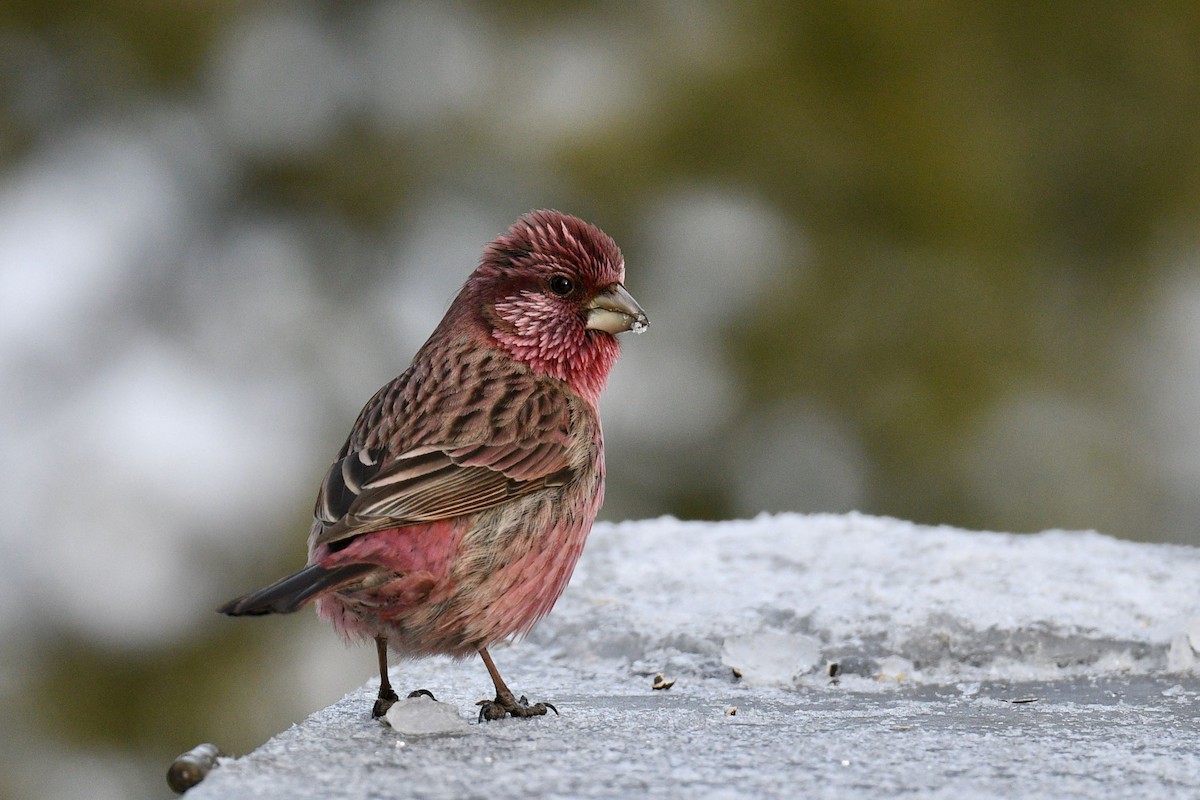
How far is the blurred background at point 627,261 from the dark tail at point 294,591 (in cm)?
397

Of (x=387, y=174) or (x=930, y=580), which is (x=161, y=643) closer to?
(x=387, y=174)

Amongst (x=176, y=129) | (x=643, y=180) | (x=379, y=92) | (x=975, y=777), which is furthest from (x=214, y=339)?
(x=975, y=777)

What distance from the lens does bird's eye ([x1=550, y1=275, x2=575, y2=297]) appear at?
345cm

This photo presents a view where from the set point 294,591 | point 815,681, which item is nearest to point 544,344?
point 815,681

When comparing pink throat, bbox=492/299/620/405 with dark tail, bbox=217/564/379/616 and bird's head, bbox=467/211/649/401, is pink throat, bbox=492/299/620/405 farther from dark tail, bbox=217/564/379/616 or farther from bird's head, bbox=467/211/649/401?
dark tail, bbox=217/564/379/616

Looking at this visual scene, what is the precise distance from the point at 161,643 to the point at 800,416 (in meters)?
3.33

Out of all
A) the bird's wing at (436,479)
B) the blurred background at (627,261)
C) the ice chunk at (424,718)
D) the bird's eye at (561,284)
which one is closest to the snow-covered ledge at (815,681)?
the ice chunk at (424,718)

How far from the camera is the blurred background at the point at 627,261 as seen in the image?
653cm

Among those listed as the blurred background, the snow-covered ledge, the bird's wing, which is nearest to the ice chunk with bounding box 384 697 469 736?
the snow-covered ledge

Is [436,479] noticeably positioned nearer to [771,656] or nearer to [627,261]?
[771,656]

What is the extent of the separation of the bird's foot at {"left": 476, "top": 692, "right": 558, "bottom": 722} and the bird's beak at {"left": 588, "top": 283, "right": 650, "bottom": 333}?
3.05 ft

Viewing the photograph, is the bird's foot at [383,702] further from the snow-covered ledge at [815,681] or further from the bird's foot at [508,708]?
the bird's foot at [508,708]

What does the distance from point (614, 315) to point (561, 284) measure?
0.15 m

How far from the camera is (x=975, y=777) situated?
227cm
